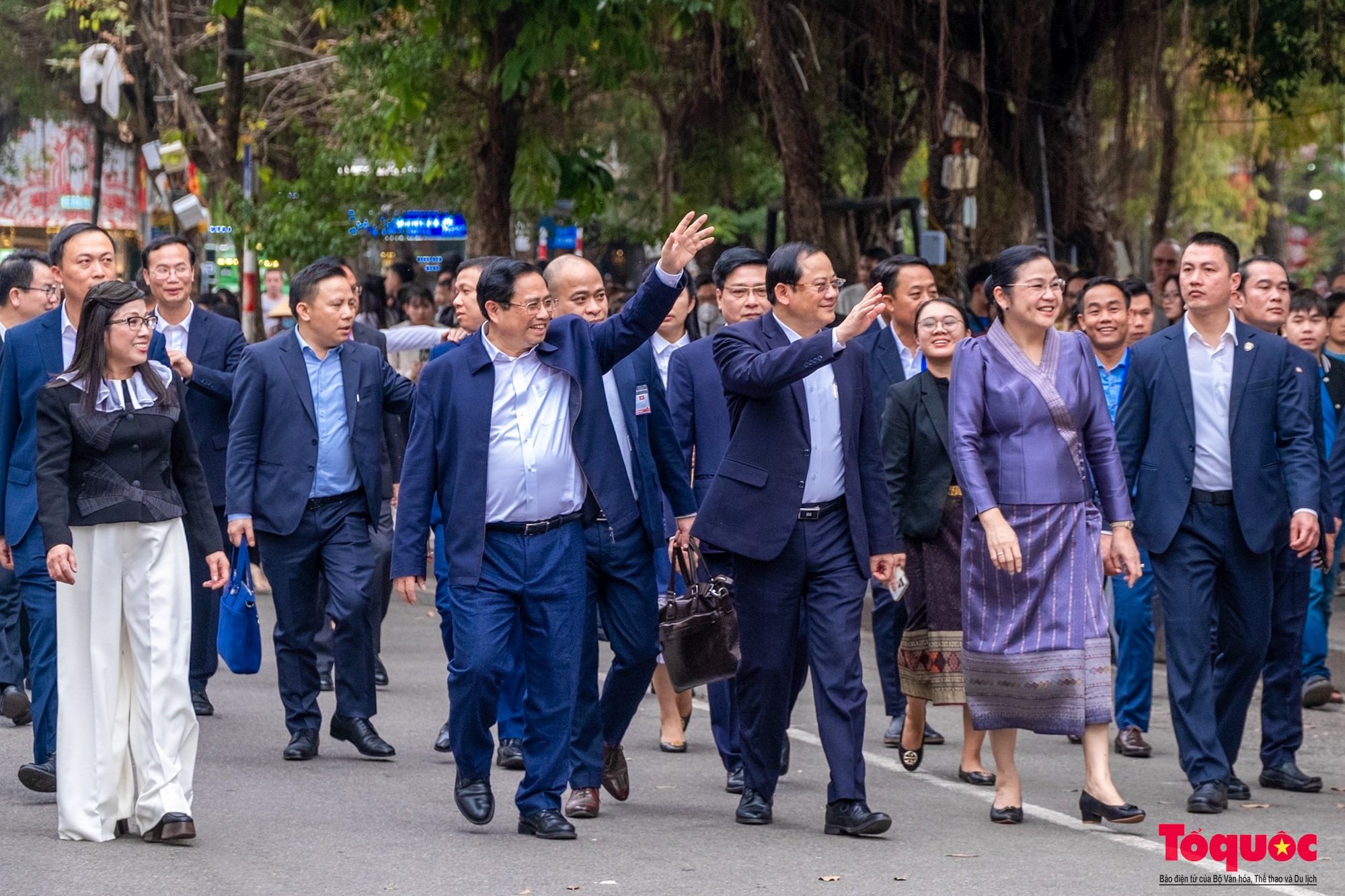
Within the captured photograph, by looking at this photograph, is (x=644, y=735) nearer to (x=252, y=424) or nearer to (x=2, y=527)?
(x=252, y=424)

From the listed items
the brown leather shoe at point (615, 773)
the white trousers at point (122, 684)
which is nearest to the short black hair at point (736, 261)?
the brown leather shoe at point (615, 773)

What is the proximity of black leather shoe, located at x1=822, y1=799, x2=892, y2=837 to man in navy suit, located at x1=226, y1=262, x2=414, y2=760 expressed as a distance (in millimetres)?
2329

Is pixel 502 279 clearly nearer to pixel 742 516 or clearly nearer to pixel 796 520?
pixel 742 516

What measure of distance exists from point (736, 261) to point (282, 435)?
2018 mm

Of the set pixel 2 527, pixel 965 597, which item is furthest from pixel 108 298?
pixel 965 597

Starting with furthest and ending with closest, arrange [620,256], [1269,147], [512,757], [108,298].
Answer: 1. [620,256]
2. [1269,147]
3. [512,757]
4. [108,298]

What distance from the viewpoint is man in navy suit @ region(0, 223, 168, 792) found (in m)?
7.26

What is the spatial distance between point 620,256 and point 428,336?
1788 cm

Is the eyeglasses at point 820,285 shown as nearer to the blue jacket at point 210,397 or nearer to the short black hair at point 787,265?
the short black hair at point 787,265

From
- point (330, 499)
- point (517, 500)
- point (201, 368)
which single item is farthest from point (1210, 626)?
point (201, 368)

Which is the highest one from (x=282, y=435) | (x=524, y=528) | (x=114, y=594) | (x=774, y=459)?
(x=282, y=435)

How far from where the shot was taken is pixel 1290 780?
25.7 ft

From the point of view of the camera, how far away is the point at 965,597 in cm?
714

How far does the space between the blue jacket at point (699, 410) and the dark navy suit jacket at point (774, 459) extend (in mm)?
700
